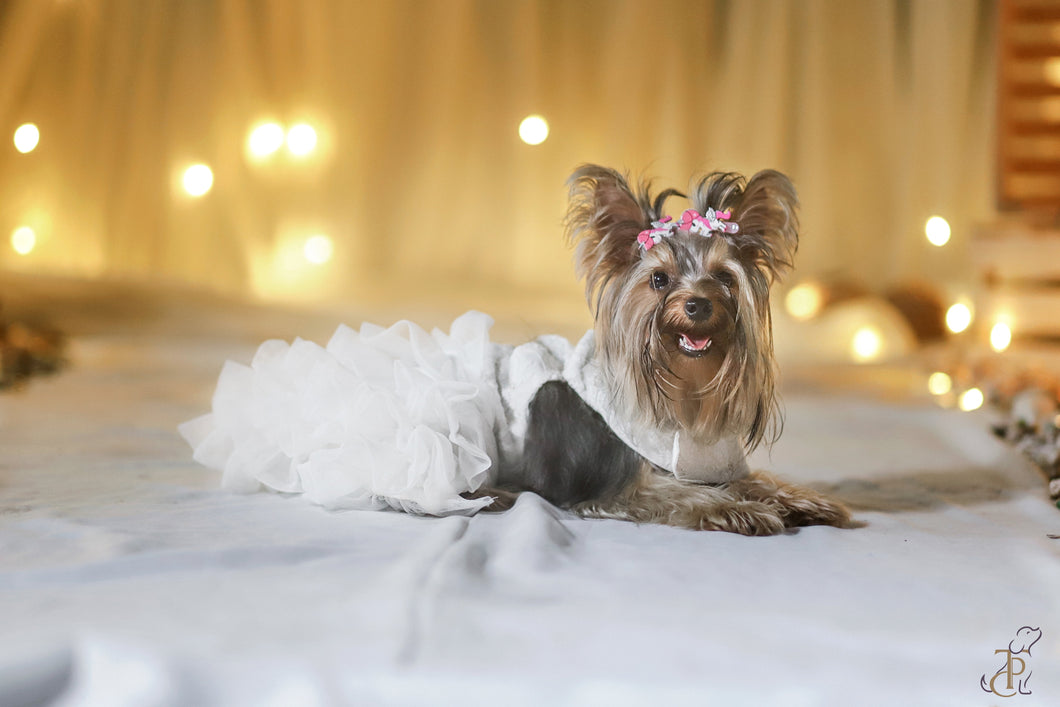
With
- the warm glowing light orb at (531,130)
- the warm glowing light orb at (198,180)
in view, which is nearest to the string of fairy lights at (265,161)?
the warm glowing light orb at (198,180)

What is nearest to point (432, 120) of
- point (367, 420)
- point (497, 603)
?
point (367, 420)

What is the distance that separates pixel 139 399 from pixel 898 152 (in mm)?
4348

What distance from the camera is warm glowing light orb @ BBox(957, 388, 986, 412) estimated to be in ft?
13.1

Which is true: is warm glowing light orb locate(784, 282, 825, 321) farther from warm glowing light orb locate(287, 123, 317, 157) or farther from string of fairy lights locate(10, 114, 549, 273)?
warm glowing light orb locate(287, 123, 317, 157)

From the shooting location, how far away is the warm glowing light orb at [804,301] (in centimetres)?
548

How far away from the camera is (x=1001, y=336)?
4.69 meters

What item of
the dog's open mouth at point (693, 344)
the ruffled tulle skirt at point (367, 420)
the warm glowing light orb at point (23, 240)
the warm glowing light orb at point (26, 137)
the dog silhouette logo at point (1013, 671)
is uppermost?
the warm glowing light orb at point (26, 137)

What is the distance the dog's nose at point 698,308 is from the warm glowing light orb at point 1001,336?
3340 millimetres

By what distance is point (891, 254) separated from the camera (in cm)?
564

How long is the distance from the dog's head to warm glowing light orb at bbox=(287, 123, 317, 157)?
133 inches

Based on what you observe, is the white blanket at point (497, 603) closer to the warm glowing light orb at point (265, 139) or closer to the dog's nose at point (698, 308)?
the dog's nose at point (698, 308)

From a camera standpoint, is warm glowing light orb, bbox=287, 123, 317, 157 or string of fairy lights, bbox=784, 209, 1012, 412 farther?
warm glowing light orb, bbox=287, 123, 317, 157

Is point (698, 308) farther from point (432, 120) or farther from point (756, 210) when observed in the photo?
point (432, 120)

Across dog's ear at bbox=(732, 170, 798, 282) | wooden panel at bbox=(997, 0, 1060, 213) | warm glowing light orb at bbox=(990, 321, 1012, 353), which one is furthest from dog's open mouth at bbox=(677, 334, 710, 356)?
wooden panel at bbox=(997, 0, 1060, 213)
